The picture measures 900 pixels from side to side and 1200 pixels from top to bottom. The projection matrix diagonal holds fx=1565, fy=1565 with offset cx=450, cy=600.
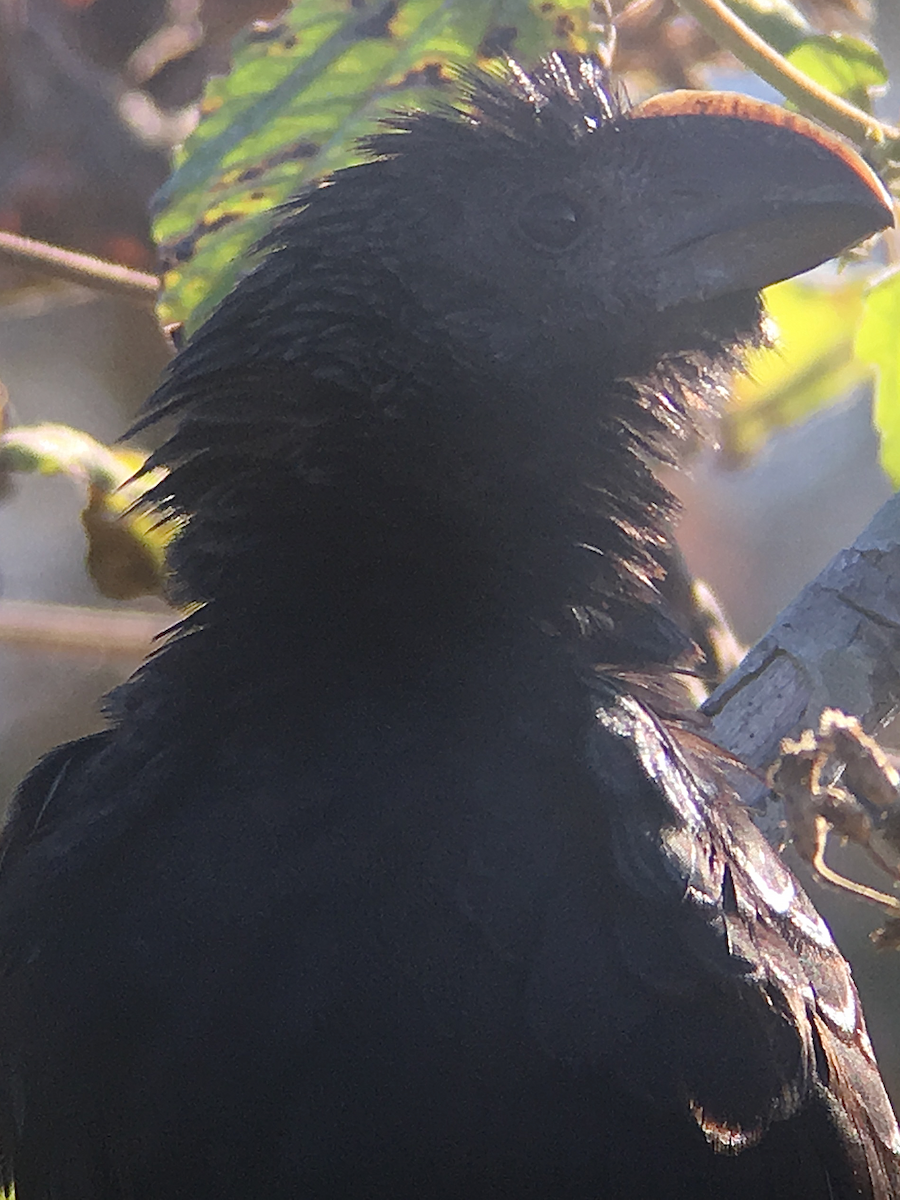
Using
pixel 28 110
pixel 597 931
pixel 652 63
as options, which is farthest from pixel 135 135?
pixel 597 931

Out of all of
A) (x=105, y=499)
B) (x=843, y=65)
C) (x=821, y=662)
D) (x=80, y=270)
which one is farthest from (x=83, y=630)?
(x=843, y=65)

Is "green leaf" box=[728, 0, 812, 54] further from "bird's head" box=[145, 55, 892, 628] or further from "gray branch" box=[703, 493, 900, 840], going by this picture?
"gray branch" box=[703, 493, 900, 840]

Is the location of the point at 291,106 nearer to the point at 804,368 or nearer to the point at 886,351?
the point at 886,351

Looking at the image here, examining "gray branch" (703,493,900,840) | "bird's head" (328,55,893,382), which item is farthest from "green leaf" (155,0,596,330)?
"gray branch" (703,493,900,840)

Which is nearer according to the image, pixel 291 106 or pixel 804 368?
pixel 291 106

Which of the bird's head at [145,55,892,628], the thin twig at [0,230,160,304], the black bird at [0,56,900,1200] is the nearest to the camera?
the black bird at [0,56,900,1200]

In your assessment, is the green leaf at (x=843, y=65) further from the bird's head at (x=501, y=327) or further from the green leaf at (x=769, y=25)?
the bird's head at (x=501, y=327)

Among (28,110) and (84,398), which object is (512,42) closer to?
(28,110)
